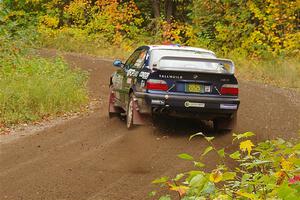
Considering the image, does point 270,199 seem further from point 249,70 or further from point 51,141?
point 249,70

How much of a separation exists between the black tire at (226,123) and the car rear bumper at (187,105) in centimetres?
28

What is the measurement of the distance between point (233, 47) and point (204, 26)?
118 inches

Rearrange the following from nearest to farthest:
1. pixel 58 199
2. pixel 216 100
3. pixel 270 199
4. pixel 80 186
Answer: pixel 270 199 < pixel 58 199 < pixel 80 186 < pixel 216 100

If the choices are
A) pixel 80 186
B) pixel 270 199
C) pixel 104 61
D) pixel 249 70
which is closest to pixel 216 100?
pixel 80 186

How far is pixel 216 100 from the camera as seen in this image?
10.3 m

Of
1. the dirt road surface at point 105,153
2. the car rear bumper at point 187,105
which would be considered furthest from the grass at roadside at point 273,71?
the car rear bumper at point 187,105

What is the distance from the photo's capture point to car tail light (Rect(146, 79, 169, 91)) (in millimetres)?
10188

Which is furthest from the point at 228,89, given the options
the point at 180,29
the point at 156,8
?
the point at 156,8

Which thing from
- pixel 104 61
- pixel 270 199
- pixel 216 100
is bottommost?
pixel 104 61

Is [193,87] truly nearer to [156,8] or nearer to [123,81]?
[123,81]

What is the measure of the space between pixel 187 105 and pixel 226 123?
1.08 meters

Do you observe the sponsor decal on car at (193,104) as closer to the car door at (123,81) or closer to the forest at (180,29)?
the car door at (123,81)

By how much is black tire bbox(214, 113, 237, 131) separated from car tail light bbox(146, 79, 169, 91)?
1.39 meters

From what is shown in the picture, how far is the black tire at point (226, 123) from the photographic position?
10742 mm
